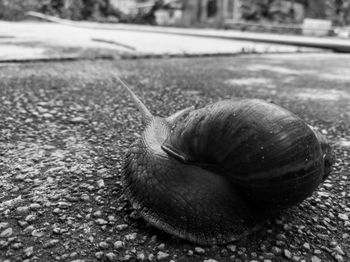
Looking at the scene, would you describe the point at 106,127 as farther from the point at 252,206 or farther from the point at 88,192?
the point at 252,206

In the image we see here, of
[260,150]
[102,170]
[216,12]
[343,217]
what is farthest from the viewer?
[216,12]

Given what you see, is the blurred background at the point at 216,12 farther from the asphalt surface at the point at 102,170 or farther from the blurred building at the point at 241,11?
the asphalt surface at the point at 102,170

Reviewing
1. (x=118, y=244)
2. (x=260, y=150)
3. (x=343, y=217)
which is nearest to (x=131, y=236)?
(x=118, y=244)

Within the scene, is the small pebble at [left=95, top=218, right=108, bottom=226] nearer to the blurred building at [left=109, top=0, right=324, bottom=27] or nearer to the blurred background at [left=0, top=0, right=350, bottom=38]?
the blurred background at [left=0, top=0, right=350, bottom=38]

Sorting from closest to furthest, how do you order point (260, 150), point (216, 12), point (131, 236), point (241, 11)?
point (260, 150), point (131, 236), point (216, 12), point (241, 11)

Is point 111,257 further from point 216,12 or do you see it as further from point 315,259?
point 216,12

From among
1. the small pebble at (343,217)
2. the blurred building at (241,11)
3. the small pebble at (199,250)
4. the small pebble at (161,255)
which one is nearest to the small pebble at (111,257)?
the small pebble at (161,255)

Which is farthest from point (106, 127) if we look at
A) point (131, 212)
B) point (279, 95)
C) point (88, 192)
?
point (279, 95)
